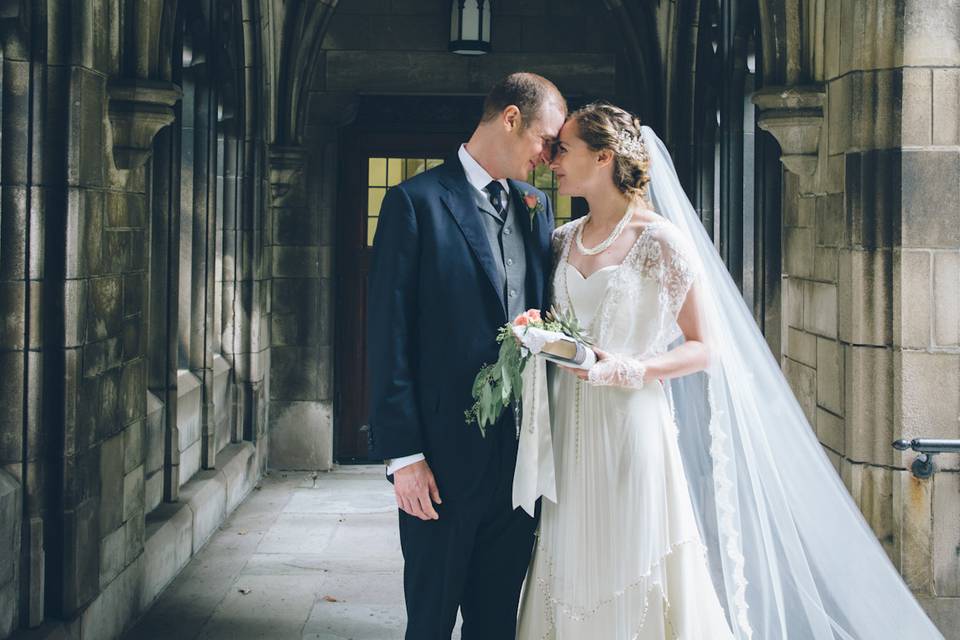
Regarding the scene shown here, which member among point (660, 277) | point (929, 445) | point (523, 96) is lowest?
point (929, 445)

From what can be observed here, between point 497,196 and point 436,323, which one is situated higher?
point 497,196

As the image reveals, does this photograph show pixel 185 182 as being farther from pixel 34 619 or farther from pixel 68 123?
pixel 34 619

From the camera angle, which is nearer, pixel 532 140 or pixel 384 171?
pixel 532 140

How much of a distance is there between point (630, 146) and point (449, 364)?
741mm

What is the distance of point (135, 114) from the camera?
4.21 meters

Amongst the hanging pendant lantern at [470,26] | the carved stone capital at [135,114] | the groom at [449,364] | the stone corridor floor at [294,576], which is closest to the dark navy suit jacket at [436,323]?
the groom at [449,364]

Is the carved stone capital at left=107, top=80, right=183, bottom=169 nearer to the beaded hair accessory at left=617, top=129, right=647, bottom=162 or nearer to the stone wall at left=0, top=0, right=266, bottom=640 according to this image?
the stone wall at left=0, top=0, right=266, bottom=640

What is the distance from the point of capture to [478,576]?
117 inches

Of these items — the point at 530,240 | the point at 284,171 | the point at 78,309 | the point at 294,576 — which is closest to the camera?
the point at 530,240

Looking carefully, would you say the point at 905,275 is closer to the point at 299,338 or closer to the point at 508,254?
the point at 508,254

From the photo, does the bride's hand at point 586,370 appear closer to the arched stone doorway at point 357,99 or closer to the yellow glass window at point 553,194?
the arched stone doorway at point 357,99

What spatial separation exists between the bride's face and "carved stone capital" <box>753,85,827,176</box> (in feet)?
5.53

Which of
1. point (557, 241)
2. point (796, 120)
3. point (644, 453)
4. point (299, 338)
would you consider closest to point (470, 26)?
point (299, 338)

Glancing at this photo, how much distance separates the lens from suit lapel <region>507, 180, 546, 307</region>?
3041 mm
